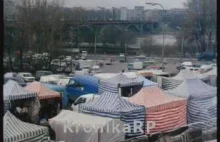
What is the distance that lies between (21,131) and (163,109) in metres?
1.09

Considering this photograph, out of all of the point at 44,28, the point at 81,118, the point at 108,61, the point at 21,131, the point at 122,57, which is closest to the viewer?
the point at 21,131

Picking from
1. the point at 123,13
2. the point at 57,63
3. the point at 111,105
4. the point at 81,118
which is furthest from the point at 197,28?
the point at 57,63

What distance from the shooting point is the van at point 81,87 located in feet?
12.6

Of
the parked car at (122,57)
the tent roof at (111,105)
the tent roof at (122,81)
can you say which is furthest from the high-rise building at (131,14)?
the parked car at (122,57)

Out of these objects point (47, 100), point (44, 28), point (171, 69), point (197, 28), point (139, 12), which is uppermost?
point (139, 12)

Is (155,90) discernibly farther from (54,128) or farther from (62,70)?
(62,70)

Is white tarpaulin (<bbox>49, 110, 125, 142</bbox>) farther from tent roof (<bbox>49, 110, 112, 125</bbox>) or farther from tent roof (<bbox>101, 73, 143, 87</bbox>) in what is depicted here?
tent roof (<bbox>101, 73, 143, 87</bbox>)

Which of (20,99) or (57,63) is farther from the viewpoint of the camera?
(57,63)

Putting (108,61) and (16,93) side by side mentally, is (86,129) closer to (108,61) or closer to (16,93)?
(16,93)

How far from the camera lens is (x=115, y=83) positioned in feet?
11.9

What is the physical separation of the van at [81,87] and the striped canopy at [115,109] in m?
1.35

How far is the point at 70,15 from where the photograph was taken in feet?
20.9

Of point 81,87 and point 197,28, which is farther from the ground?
point 197,28

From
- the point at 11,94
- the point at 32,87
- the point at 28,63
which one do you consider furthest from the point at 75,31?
the point at 11,94
